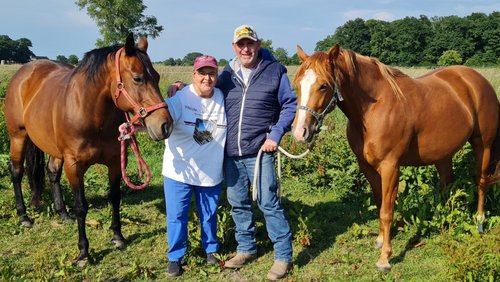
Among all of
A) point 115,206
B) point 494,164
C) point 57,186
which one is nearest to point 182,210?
point 115,206

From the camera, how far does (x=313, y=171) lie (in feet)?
21.4

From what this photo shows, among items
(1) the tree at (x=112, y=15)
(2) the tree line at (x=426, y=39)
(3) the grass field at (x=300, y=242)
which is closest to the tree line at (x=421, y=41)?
(2) the tree line at (x=426, y=39)

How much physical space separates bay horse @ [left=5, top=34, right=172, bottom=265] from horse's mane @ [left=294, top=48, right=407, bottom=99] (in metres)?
1.15

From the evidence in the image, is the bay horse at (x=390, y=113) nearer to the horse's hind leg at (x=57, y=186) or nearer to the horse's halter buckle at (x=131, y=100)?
the horse's halter buckle at (x=131, y=100)

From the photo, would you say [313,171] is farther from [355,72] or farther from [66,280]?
[66,280]

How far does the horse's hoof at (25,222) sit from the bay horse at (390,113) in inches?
138

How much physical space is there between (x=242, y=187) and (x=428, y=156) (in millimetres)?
1764

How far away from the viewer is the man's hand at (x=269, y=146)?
10.3ft

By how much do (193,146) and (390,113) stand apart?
168cm

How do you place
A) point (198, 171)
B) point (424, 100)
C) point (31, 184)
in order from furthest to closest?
1. point (31, 184)
2. point (424, 100)
3. point (198, 171)

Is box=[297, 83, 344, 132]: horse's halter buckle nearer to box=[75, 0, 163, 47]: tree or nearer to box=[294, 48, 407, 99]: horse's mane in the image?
box=[294, 48, 407, 99]: horse's mane

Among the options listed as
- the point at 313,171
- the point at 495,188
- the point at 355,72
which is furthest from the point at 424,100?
the point at 313,171

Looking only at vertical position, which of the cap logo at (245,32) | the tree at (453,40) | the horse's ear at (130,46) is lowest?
the horse's ear at (130,46)

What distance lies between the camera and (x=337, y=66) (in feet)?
10.5
